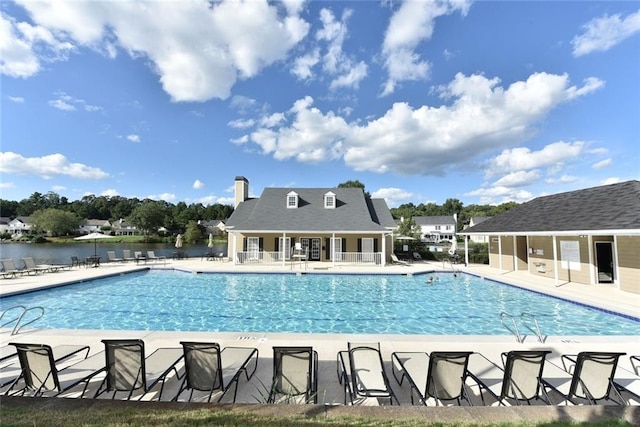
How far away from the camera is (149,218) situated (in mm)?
61688

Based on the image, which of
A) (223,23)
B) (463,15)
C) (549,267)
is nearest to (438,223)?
(549,267)

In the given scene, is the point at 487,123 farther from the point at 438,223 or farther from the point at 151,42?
the point at 438,223

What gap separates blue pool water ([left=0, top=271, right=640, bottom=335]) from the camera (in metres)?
8.22

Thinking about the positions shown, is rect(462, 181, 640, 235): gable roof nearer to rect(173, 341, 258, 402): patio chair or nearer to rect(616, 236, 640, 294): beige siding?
rect(616, 236, 640, 294): beige siding

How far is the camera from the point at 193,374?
3732 mm

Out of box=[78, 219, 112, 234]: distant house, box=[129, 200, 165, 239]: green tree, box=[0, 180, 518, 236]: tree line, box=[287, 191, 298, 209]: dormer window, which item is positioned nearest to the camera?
box=[287, 191, 298, 209]: dormer window

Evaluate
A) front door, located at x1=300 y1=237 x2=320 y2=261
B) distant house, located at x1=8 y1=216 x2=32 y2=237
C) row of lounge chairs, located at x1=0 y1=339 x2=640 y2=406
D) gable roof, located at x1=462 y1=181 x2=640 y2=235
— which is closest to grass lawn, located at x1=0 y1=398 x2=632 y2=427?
row of lounge chairs, located at x1=0 y1=339 x2=640 y2=406

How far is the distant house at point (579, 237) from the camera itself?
1101 cm

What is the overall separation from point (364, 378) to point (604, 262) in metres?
15.0

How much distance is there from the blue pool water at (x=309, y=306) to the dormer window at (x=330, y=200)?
26.5ft

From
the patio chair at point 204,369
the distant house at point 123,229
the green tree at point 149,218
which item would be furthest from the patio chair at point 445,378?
the distant house at point 123,229

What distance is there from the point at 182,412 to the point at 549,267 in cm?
1788

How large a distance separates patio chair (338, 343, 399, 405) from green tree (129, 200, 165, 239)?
A: 68.4 m

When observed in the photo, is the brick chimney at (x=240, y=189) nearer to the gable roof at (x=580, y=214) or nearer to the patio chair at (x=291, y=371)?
the gable roof at (x=580, y=214)
